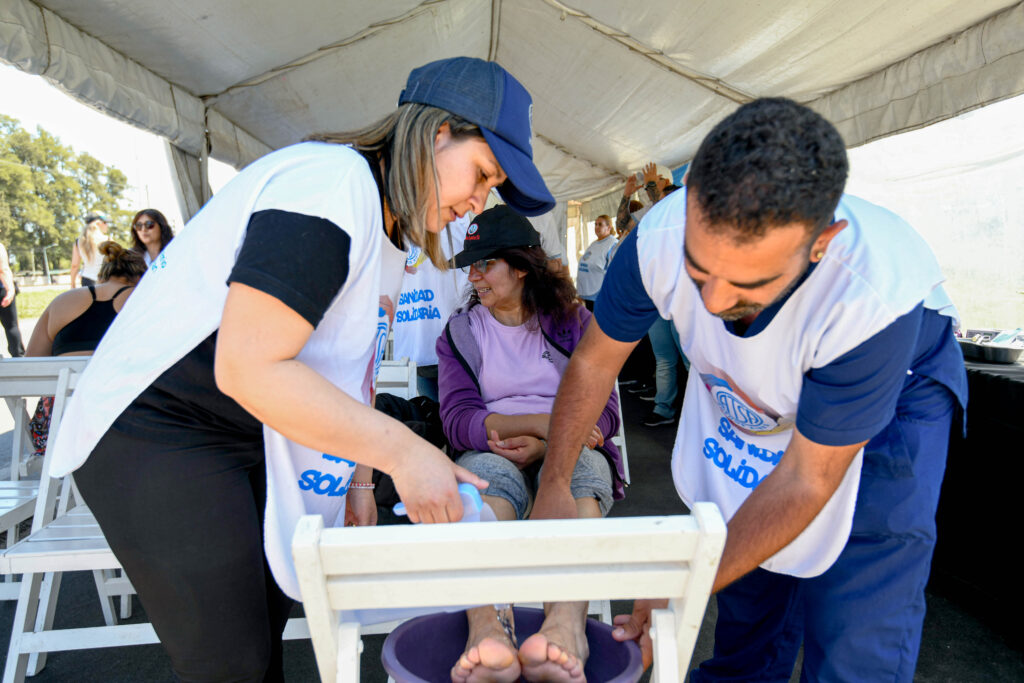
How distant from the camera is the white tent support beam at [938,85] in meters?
3.03

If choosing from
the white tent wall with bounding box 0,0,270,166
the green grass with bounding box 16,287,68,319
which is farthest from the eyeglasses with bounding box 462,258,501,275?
the green grass with bounding box 16,287,68,319

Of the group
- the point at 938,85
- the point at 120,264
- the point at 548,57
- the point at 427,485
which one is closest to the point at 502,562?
the point at 427,485

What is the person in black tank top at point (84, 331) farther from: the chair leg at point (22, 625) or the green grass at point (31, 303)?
the green grass at point (31, 303)

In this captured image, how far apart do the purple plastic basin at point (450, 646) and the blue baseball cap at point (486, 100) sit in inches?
35.6

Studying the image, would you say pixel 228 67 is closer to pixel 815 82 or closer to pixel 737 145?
pixel 815 82

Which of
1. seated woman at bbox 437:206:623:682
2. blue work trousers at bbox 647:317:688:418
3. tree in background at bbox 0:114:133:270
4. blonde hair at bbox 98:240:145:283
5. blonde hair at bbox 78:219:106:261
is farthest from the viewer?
tree in background at bbox 0:114:133:270

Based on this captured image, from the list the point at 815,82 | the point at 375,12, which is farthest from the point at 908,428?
the point at 375,12

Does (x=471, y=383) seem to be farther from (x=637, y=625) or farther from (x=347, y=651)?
(x=347, y=651)

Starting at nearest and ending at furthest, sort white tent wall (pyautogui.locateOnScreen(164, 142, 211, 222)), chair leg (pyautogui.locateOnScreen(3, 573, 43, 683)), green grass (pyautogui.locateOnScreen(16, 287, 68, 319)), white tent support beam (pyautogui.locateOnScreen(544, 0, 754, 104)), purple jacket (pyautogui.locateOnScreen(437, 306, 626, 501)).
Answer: chair leg (pyautogui.locateOnScreen(3, 573, 43, 683))
purple jacket (pyautogui.locateOnScreen(437, 306, 626, 501))
white tent wall (pyautogui.locateOnScreen(164, 142, 211, 222))
white tent support beam (pyautogui.locateOnScreen(544, 0, 754, 104))
green grass (pyautogui.locateOnScreen(16, 287, 68, 319))

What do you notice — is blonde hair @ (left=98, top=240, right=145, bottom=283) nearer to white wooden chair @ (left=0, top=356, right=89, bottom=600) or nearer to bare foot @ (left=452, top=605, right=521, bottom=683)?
white wooden chair @ (left=0, top=356, right=89, bottom=600)

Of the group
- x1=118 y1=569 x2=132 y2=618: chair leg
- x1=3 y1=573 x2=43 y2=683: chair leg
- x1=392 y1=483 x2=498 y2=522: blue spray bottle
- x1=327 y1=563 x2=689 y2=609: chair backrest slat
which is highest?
x1=392 y1=483 x2=498 y2=522: blue spray bottle

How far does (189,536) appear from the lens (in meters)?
1.04

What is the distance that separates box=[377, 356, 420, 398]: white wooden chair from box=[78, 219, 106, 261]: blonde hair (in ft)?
15.9

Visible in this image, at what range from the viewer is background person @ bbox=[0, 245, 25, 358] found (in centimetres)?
648
